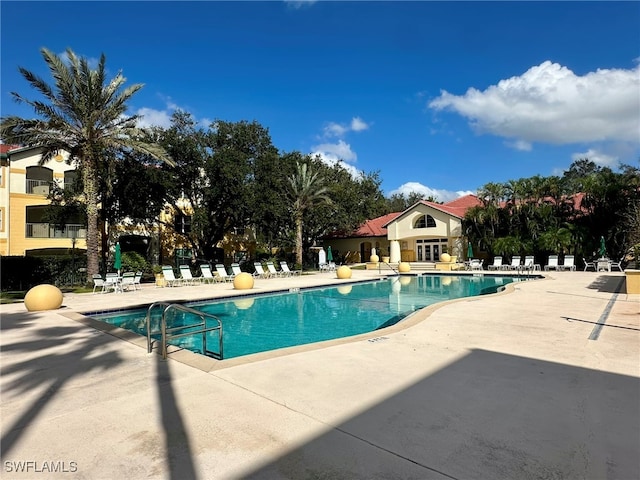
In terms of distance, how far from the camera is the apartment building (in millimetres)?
28078

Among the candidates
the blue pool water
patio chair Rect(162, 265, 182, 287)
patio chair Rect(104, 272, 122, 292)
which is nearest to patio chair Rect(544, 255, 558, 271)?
the blue pool water

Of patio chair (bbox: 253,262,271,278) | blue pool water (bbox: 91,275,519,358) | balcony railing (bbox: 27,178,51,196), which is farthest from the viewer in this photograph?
balcony railing (bbox: 27,178,51,196)

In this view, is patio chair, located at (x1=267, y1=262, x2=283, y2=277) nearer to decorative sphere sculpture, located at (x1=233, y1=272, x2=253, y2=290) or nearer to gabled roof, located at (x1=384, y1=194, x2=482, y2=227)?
decorative sphere sculpture, located at (x1=233, y1=272, x2=253, y2=290)

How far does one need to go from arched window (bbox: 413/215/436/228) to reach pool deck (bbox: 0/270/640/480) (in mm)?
29218

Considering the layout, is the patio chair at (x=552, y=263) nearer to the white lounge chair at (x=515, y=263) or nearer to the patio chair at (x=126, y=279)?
the white lounge chair at (x=515, y=263)

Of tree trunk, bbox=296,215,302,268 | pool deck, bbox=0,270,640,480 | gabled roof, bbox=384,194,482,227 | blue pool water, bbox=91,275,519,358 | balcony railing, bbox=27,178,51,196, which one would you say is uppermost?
balcony railing, bbox=27,178,51,196

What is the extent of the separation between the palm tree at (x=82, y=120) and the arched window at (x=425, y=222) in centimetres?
2430

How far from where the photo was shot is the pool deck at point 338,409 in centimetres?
292

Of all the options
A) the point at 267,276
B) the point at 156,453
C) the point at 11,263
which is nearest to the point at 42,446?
the point at 156,453

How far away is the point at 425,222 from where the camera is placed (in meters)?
36.4

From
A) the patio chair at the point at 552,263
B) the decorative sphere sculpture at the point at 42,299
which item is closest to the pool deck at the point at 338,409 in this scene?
the decorative sphere sculpture at the point at 42,299

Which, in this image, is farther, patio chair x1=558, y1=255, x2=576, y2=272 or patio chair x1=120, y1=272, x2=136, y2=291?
patio chair x1=558, y1=255, x2=576, y2=272

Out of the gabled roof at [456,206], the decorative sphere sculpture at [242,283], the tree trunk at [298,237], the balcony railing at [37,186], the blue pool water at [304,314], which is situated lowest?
the blue pool water at [304,314]

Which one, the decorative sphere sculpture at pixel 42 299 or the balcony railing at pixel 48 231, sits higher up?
the balcony railing at pixel 48 231
